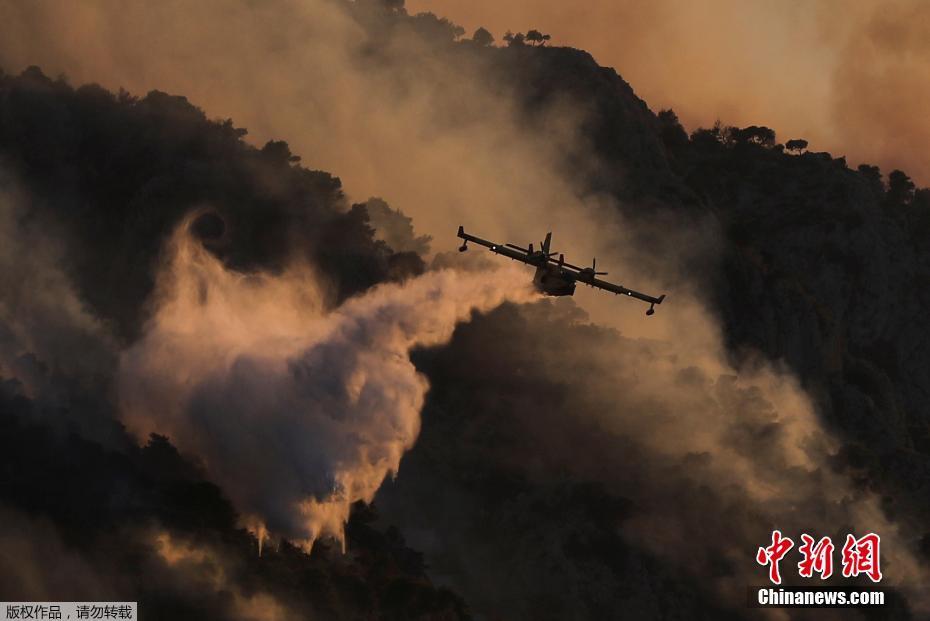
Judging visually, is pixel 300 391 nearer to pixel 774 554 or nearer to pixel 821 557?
pixel 774 554

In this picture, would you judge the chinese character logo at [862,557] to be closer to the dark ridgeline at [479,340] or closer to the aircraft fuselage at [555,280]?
the dark ridgeline at [479,340]

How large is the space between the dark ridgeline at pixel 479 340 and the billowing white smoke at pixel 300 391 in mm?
2209

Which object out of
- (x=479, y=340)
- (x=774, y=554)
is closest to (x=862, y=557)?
(x=774, y=554)

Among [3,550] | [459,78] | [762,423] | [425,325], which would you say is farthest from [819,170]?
[3,550]

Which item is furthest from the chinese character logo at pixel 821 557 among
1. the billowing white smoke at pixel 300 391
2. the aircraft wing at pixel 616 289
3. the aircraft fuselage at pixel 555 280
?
the aircraft fuselage at pixel 555 280

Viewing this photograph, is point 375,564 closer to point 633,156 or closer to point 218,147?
point 218,147

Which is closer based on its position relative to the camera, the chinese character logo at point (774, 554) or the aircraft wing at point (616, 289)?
the aircraft wing at point (616, 289)

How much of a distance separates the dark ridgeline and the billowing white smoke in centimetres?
221

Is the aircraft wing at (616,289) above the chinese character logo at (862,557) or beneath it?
above

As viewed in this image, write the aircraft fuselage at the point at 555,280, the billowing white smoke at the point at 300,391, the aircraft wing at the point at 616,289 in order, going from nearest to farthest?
the aircraft fuselage at the point at 555,280, the aircraft wing at the point at 616,289, the billowing white smoke at the point at 300,391

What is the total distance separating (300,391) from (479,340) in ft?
91.1

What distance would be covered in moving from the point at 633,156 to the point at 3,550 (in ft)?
278

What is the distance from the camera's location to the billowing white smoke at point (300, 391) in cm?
11250

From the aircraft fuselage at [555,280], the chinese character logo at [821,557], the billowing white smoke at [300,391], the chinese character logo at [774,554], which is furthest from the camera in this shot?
the chinese character logo at [821,557]
